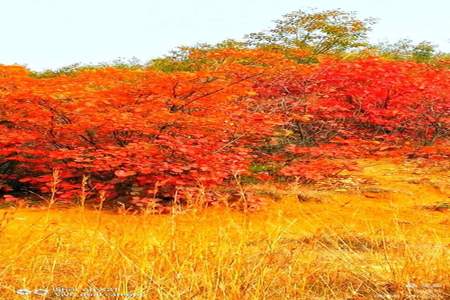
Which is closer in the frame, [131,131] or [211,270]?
[211,270]

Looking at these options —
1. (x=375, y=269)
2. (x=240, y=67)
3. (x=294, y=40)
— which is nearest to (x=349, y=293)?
(x=375, y=269)

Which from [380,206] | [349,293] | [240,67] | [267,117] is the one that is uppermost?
[240,67]

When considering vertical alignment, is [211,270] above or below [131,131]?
below

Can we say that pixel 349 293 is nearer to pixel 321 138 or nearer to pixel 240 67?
pixel 240 67

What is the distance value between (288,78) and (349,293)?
9.37 metres

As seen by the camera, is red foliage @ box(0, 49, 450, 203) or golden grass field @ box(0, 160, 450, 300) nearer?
golden grass field @ box(0, 160, 450, 300)

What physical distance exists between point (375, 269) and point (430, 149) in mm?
7941

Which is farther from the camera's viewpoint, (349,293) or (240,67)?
(240,67)

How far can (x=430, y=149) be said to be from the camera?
1109 cm

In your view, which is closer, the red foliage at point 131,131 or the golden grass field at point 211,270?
the golden grass field at point 211,270

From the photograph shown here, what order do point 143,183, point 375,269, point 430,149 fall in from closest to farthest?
point 375,269 → point 143,183 → point 430,149

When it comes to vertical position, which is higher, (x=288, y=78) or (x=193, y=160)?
(x=288, y=78)

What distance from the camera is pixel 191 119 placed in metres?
7.55

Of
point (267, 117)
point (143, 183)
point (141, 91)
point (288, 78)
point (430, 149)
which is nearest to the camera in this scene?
point (143, 183)
